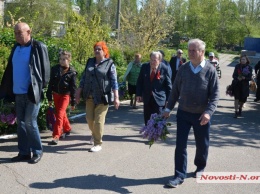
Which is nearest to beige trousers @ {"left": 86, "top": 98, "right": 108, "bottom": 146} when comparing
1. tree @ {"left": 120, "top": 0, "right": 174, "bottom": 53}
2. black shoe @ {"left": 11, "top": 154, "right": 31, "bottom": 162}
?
black shoe @ {"left": 11, "top": 154, "right": 31, "bottom": 162}

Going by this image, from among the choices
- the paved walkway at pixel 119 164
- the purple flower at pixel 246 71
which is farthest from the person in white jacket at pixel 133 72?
the purple flower at pixel 246 71

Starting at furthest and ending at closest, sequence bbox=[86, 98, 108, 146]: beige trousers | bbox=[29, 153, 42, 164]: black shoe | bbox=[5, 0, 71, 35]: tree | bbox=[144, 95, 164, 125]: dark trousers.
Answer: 1. bbox=[5, 0, 71, 35]: tree
2. bbox=[144, 95, 164, 125]: dark trousers
3. bbox=[86, 98, 108, 146]: beige trousers
4. bbox=[29, 153, 42, 164]: black shoe

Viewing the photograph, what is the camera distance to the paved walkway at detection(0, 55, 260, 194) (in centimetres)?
461

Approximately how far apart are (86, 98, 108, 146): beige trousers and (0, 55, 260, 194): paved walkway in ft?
1.01

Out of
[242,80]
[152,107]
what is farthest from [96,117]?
[242,80]

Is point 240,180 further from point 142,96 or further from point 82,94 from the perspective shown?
point 82,94

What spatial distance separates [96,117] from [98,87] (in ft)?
1.60

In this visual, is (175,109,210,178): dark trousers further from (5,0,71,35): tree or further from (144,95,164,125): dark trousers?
(5,0,71,35): tree

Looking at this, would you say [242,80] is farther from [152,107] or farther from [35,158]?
[35,158]

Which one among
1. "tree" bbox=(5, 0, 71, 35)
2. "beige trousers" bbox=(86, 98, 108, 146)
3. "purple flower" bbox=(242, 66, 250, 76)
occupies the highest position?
"tree" bbox=(5, 0, 71, 35)

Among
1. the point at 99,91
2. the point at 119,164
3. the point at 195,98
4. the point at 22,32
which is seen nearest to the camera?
the point at 195,98

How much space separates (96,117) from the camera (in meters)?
5.90

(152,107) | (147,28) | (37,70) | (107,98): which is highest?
(147,28)

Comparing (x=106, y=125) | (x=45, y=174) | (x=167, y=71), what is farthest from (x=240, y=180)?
(x=106, y=125)
